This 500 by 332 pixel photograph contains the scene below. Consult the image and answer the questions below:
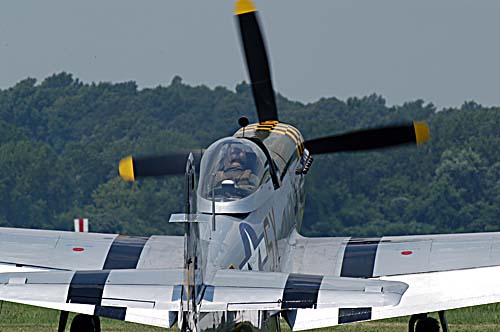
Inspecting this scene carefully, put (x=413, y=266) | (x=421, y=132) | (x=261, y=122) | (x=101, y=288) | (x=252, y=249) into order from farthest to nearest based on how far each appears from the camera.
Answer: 1. (x=261, y=122)
2. (x=421, y=132)
3. (x=413, y=266)
4. (x=252, y=249)
5. (x=101, y=288)

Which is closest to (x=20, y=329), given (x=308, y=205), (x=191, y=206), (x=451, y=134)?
(x=191, y=206)

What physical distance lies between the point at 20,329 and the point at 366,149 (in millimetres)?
4757

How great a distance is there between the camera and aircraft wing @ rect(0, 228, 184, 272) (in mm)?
15266

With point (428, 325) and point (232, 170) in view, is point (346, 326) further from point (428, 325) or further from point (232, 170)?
point (232, 170)

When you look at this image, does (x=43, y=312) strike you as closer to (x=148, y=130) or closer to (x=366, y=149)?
(x=366, y=149)

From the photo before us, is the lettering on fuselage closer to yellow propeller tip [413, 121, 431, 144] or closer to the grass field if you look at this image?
the grass field

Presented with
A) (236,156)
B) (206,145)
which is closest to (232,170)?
(236,156)

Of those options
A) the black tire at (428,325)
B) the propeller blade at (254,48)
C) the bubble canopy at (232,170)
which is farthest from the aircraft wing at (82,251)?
the propeller blade at (254,48)

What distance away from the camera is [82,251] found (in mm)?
15656

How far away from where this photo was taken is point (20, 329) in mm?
18141

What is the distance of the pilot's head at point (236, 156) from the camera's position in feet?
47.7

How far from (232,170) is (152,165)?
3.93 meters

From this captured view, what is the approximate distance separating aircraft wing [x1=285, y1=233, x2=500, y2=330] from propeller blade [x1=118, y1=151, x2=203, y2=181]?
8.40ft

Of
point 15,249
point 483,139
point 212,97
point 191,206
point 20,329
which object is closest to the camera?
point 191,206
